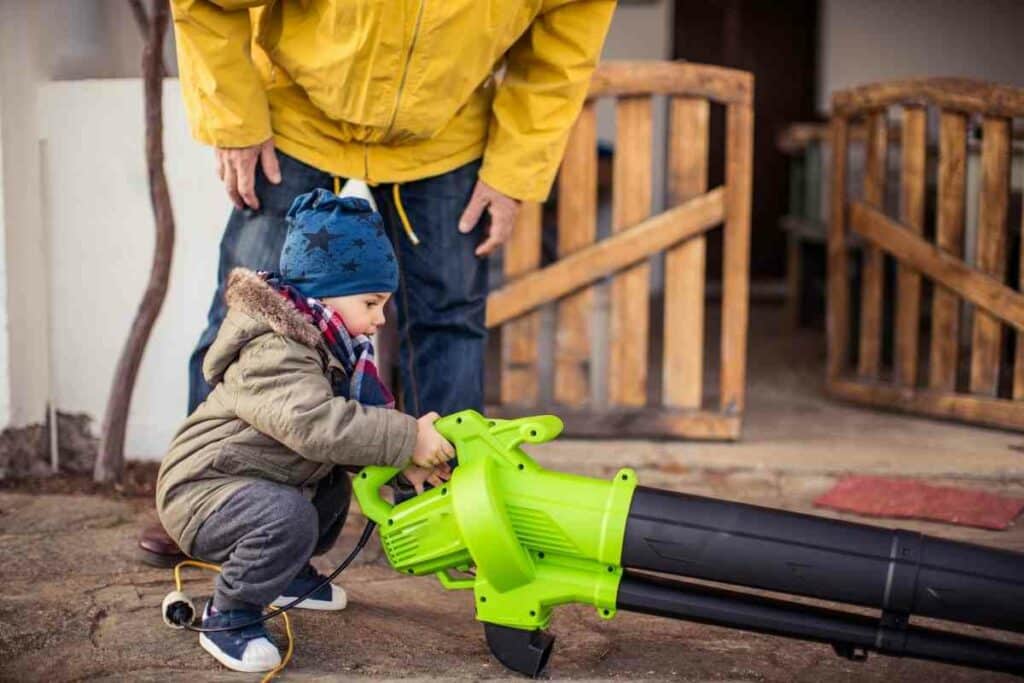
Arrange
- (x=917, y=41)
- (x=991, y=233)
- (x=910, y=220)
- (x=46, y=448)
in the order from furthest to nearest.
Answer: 1. (x=917, y=41)
2. (x=910, y=220)
3. (x=991, y=233)
4. (x=46, y=448)

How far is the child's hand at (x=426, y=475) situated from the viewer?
8.46 feet

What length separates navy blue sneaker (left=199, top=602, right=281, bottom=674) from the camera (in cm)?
256

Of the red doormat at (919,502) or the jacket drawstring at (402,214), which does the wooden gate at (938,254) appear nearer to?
the red doormat at (919,502)

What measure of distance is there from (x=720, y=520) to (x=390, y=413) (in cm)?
62

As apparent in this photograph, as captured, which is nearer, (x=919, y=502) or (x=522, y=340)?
(x=919, y=502)

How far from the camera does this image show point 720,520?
7.82 feet

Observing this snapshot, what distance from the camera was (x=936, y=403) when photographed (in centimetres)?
481

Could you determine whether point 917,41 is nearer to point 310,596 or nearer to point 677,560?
point 310,596

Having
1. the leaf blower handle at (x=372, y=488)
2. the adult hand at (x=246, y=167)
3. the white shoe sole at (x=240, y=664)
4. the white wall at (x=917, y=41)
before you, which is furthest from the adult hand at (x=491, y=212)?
the white wall at (x=917, y=41)

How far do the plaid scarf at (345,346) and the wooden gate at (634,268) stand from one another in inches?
69.5

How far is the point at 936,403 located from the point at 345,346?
9.37ft

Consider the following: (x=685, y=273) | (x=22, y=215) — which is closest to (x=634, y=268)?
(x=685, y=273)

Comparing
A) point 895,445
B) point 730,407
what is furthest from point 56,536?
point 895,445

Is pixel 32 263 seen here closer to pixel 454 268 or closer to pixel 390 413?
pixel 454 268
